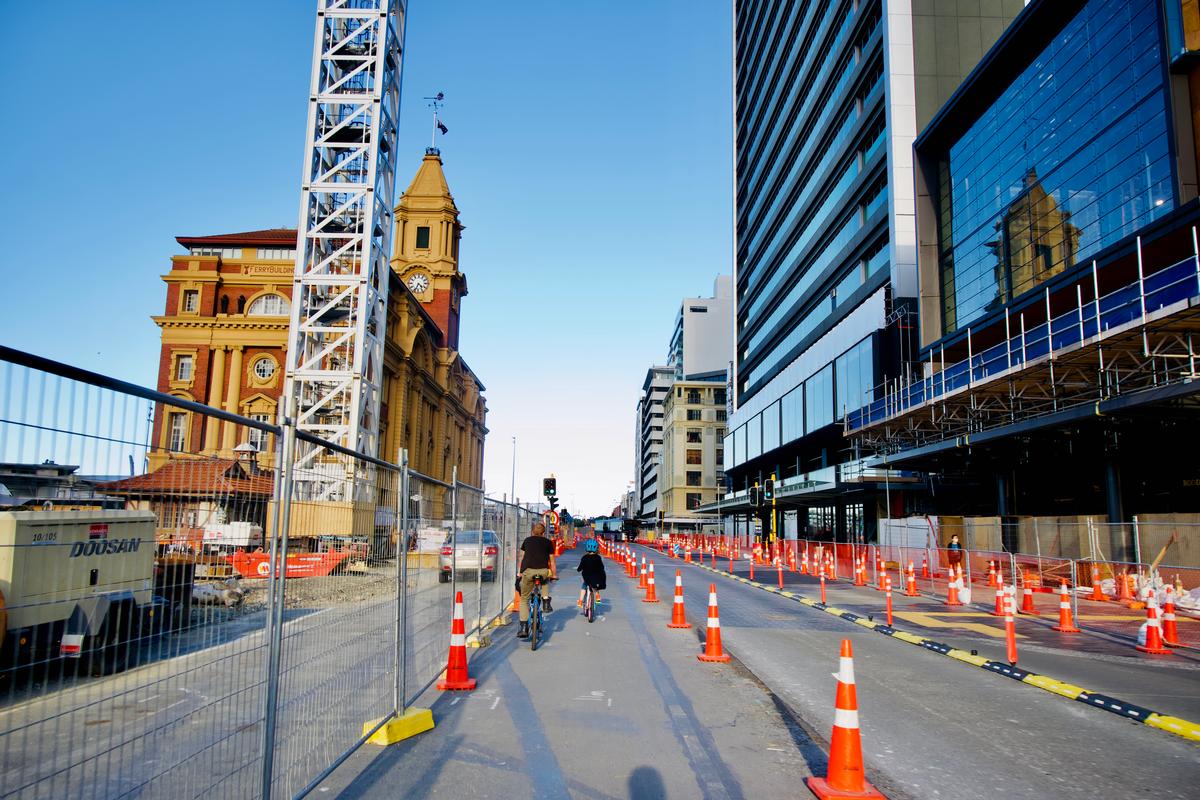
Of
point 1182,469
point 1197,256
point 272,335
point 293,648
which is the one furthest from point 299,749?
point 272,335

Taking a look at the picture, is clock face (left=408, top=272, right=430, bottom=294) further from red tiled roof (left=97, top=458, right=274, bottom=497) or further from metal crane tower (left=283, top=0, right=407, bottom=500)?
red tiled roof (left=97, top=458, right=274, bottom=497)

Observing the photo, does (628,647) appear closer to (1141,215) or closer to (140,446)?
(140,446)

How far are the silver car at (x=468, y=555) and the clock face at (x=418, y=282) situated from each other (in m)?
63.6

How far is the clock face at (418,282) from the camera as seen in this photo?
74812mm

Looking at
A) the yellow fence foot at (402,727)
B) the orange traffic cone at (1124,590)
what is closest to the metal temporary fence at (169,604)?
the yellow fence foot at (402,727)

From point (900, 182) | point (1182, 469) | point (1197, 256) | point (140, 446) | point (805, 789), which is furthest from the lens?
point (900, 182)

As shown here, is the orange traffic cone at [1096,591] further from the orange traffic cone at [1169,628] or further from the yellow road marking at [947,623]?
the orange traffic cone at [1169,628]

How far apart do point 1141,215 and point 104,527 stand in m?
29.5

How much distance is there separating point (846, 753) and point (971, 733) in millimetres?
2574

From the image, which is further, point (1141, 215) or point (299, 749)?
point (1141, 215)

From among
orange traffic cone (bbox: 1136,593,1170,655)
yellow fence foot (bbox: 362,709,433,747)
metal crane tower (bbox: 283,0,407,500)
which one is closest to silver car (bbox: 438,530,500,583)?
yellow fence foot (bbox: 362,709,433,747)

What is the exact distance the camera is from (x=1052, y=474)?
110 ft

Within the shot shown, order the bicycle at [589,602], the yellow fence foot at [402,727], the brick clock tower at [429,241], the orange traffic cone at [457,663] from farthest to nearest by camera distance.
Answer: the brick clock tower at [429,241], the bicycle at [589,602], the orange traffic cone at [457,663], the yellow fence foot at [402,727]

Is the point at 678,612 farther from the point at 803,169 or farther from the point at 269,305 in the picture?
the point at 803,169
